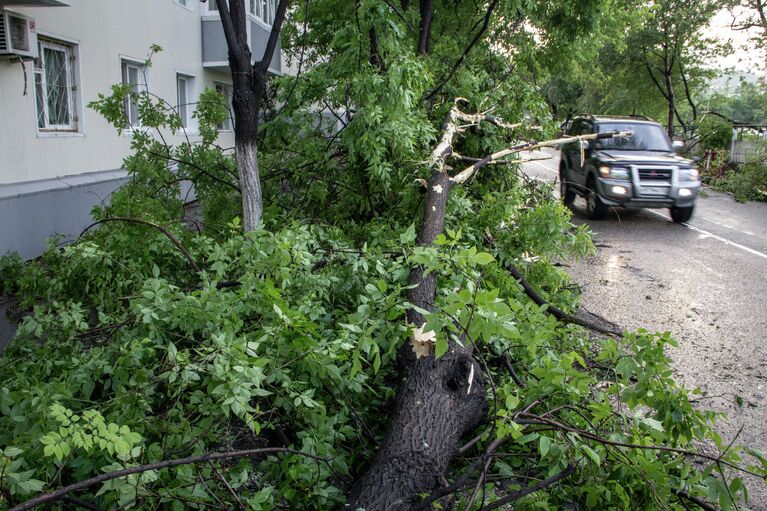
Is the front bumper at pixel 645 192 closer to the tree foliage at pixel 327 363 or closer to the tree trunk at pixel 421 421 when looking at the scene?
the tree foliage at pixel 327 363

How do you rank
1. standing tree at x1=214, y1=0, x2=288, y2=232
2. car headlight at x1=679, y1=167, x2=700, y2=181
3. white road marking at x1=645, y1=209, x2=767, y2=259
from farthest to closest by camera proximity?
car headlight at x1=679, y1=167, x2=700, y2=181 < white road marking at x1=645, y1=209, x2=767, y2=259 < standing tree at x1=214, y1=0, x2=288, y2=232

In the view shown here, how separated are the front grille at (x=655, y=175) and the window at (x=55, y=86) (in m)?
9.91

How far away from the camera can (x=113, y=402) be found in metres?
2.97

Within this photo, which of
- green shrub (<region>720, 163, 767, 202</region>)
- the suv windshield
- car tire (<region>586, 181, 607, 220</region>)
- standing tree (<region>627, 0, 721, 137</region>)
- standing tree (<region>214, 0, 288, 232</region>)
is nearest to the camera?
standing tree (<region>214, 0, 288, 232</region>)

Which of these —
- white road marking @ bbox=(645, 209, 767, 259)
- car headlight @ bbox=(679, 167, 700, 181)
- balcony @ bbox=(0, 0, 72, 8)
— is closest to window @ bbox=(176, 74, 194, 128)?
balcony @ bbox=(0, 0, 72, 8)

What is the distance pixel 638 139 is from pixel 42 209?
11037mm

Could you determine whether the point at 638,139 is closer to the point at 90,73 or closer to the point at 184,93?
the point at 184,93

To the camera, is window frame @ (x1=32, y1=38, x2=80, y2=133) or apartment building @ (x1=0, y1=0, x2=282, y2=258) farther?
window frame @ (x1=32, y1=38, x2=80, y2=133)

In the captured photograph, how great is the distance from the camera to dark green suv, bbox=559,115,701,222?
12.4 m

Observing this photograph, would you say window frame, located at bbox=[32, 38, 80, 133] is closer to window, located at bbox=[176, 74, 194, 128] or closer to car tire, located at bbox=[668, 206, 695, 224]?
window, located at bbox=[176, 74, 194, 128]

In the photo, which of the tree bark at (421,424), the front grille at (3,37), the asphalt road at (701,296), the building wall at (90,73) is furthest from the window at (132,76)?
the tree bark at (421,424)

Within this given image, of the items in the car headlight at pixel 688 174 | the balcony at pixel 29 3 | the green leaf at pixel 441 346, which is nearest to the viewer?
the green leaf at pixel 441 346

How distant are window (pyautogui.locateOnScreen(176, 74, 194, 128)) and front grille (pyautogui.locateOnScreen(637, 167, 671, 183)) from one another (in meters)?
9.55

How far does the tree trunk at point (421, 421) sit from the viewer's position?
279cm
